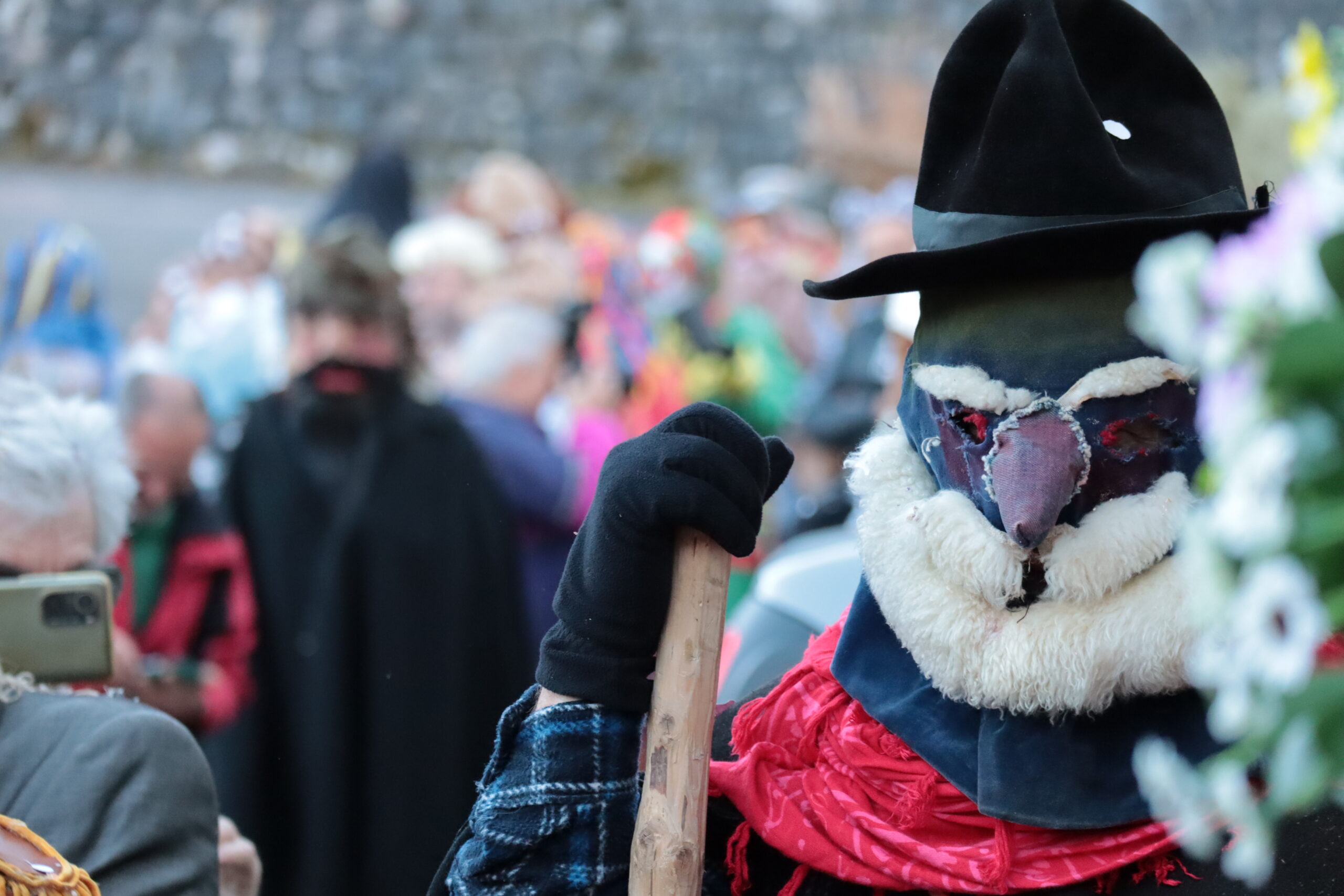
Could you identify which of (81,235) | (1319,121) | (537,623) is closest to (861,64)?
(81,235)

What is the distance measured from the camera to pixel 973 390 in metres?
1.53

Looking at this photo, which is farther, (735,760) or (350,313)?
(350,313)

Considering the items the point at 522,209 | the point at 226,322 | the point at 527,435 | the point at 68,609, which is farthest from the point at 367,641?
the point at 522,209

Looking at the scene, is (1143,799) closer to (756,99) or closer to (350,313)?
(350,313)

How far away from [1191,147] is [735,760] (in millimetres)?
820

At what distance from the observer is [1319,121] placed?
1.86 m

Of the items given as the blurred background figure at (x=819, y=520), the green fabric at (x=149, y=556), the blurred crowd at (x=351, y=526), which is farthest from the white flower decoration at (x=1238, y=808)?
the green fabric at (x=149, y=556)

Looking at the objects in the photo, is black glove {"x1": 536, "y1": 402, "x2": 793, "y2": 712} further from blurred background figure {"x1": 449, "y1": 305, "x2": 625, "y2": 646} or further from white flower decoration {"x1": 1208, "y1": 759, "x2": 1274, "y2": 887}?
blurred background figure {"x1": 449, "y1": 305, "x2": 625, "y2": 646}

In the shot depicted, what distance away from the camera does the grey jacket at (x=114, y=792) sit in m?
1.65

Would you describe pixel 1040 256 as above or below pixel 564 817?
above

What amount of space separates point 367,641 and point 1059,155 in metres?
2.57

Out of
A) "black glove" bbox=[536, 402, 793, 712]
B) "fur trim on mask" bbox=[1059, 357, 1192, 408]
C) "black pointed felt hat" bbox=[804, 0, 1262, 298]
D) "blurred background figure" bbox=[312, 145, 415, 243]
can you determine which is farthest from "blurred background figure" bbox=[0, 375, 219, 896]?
"blurred background figure" bbox=[312, 145, 415, 243]

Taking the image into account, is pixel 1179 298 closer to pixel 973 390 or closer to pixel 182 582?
pixel 973 390

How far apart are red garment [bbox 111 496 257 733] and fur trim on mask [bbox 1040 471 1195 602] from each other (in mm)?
2259
